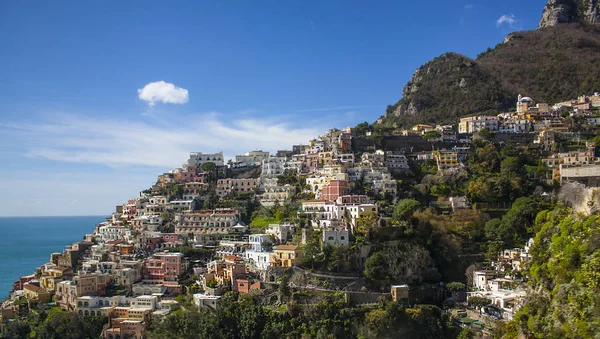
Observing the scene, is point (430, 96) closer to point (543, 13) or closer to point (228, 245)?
point (543, 13)

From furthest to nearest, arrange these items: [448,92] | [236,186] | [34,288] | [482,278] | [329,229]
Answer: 1. [448,92]
2. [236,186]
3. [34,288]
4. [329,229]
5. [482,278]

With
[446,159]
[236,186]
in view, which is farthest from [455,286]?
[236,186]

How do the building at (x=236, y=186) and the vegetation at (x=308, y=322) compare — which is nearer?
the vegetation at (x=308, y=322)

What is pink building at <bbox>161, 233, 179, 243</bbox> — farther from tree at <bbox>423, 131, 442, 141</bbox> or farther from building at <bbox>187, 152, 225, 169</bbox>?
tree at <bbox>423, 131, 442, 141</bbox>

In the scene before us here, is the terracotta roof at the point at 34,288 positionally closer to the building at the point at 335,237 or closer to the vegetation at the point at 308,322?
the vegetation at the point at 308,322

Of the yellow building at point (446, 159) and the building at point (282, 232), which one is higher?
the yellow building at point (446, 159)

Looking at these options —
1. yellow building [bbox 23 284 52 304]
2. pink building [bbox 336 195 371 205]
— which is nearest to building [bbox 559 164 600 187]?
pink building [bbox 336 195 371 205]

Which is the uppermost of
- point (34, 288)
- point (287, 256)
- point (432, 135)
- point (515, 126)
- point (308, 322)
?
point (515, 126)

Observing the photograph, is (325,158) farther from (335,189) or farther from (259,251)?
(259,251)

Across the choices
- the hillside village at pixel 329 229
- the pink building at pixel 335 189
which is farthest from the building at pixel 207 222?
the pink building at pixel 335 189
